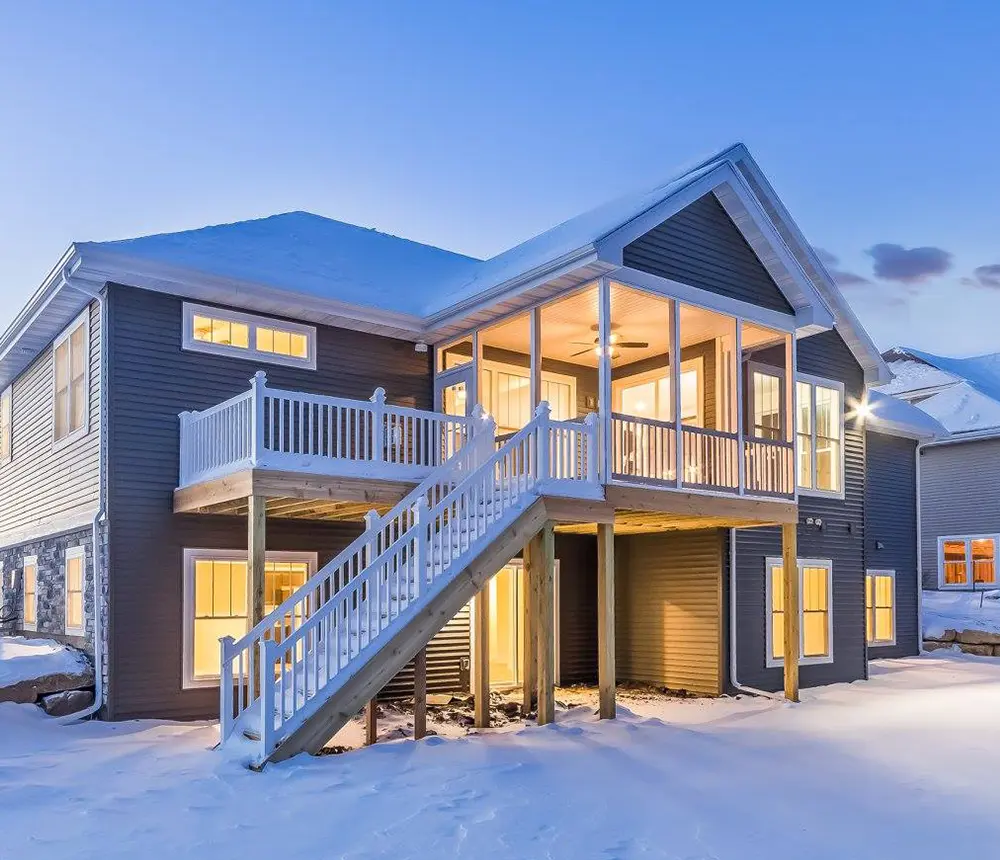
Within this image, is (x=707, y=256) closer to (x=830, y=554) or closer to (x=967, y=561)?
(x=830, y=554)

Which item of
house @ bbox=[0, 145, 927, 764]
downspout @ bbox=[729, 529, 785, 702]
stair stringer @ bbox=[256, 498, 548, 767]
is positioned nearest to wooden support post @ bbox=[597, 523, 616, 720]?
house @ bbox=[0, 145, 927, 764]

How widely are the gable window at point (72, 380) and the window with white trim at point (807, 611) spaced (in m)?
11.6

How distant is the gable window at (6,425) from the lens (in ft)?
63.4

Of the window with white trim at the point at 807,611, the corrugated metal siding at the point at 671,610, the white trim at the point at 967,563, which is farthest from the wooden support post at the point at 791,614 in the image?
the white trim at the point at 967,563

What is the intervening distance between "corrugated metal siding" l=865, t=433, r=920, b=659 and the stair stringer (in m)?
11.2

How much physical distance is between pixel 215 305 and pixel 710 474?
24.4 feet

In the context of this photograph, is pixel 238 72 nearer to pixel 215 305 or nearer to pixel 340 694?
pixel 215 305

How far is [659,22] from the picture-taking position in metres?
73.7

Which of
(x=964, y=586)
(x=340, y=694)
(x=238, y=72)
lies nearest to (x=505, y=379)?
(x=340, y=694)

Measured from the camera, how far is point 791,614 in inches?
607

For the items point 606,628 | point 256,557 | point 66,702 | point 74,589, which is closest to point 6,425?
point 74,589

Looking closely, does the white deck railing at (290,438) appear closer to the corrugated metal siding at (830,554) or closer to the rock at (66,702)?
the rock at (66,702)

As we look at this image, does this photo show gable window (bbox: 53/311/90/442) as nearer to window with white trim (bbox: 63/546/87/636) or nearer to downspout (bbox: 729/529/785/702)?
window with white trim (bbox: 63/546/87/636)

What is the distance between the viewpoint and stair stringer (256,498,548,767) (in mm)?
9742
